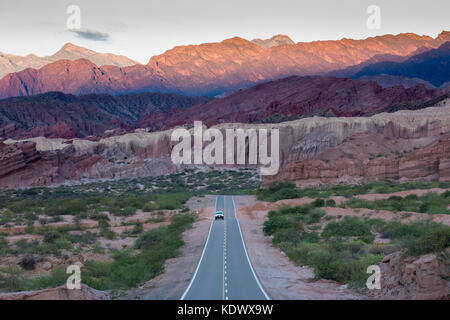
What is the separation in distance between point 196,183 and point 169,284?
194ft

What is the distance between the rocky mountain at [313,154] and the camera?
55719 millimetres

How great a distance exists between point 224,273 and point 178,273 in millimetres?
2371

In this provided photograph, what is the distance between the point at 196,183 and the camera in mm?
78062

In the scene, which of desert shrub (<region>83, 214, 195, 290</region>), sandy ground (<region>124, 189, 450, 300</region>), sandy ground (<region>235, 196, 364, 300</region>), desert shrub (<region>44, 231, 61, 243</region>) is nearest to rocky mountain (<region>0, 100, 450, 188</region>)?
sandy ground (<region>124, 189, 450, 300</region>)

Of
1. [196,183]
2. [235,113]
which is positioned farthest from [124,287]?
[235,113]

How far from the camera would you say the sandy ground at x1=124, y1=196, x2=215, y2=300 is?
1748cm

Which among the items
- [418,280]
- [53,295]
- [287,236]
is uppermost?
[418,280]

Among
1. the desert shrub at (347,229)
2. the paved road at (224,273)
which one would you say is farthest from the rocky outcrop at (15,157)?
the desert shrub at (347,229)

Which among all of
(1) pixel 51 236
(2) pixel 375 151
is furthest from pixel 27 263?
(2) pixel 375 151

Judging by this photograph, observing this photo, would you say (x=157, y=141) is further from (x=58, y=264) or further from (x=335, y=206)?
(x=58, y=264)

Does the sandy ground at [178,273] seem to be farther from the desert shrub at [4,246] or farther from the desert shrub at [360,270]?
the desert shrub at [4,246]

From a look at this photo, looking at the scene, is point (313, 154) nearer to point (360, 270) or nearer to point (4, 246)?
point (4, 246)

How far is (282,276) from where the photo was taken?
20.2 m

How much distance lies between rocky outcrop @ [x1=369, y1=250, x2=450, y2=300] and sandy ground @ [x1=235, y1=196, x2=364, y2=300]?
1.11 metres
